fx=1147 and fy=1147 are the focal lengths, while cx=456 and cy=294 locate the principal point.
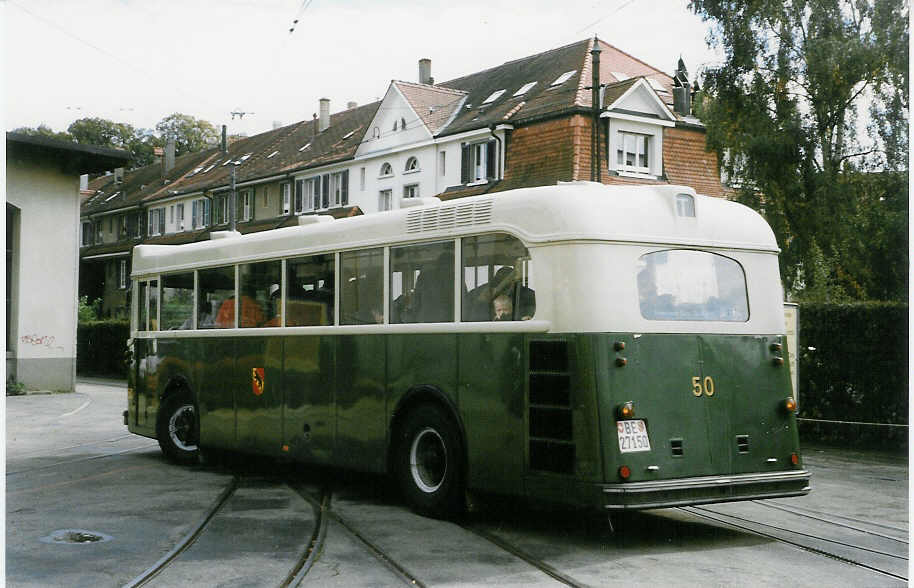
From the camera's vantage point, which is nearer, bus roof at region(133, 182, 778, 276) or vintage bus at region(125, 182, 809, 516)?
vintage bus at region(125, 182, 809, 516)

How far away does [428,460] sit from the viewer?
9.68 metres

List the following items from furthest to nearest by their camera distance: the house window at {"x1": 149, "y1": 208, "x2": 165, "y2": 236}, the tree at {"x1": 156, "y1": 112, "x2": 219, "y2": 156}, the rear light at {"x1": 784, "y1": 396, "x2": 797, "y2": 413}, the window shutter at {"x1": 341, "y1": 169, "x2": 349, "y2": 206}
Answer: the house window at {"x1": 149, "y1": 208, "x2": 165, "y2": 236} → the tree at {"x1": 156, "y1": 112, "x2": 219, "y2": 156} → the window shutter at {"x1": 341, "y1": 169, "x2": 349, "y2": 206} → the rear light at {"x1": 784, "y1": 396, "x2": 797, "y2": 413}

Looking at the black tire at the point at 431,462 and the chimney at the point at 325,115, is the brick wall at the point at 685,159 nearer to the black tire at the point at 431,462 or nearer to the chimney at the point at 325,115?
the chimney at the point at 325,115

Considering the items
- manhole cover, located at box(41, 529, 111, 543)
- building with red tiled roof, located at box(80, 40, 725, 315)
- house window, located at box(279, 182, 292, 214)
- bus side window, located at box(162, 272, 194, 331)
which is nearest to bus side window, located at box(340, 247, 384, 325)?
manhole cover, located at box(41, 529, 111, 543)

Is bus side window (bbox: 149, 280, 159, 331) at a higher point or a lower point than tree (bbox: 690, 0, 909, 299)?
lower

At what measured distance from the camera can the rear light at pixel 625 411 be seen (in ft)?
26.3

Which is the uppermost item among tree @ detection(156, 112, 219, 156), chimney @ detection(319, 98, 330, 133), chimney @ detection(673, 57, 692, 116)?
tree @ detection(156, 112, 219, 156)

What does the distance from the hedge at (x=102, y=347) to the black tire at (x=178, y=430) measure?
1263 inches

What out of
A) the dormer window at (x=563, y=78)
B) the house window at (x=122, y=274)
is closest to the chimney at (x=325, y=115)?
the dormer window at (x=563, y=78)

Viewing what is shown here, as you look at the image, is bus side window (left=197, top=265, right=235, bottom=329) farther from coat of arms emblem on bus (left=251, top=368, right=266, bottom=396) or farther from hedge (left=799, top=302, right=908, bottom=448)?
hedge (left=799, top=302, right=908, bottom=448)

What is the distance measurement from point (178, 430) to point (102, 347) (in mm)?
35310

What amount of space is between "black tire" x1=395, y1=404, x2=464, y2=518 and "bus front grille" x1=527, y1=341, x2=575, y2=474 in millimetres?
946

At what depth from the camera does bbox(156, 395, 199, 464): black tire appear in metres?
13.8

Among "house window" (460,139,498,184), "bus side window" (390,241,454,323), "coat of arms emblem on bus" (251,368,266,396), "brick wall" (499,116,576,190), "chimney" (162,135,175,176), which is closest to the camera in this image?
"bus side window" (390,241,454,323)
